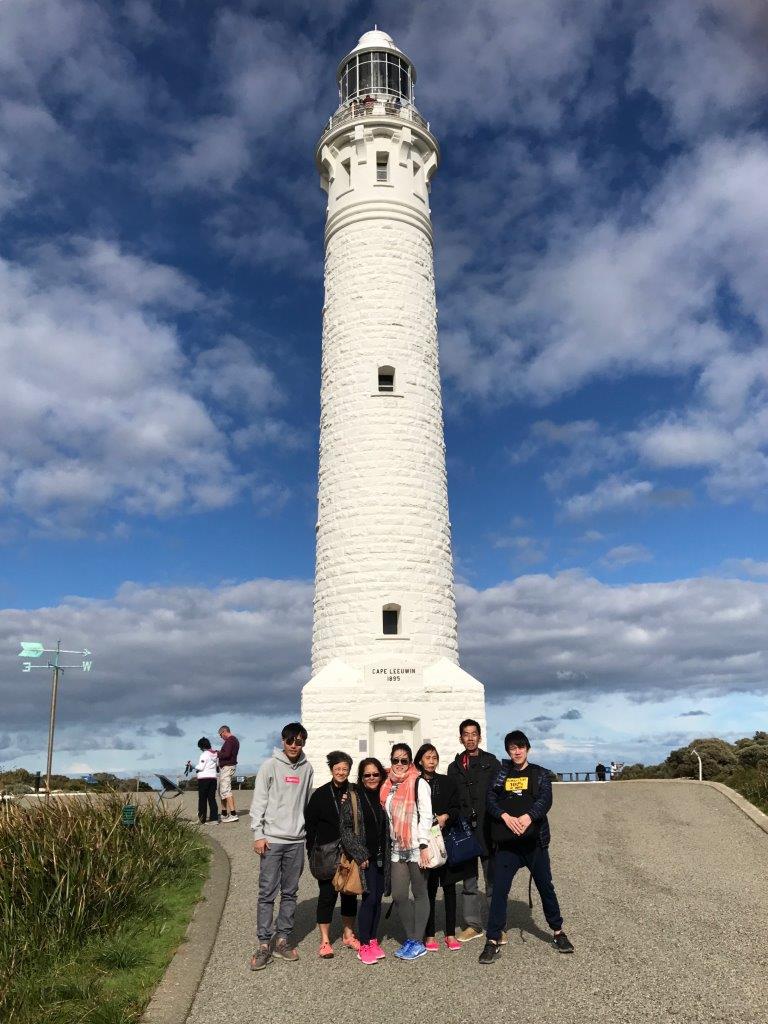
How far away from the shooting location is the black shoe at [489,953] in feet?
23.6

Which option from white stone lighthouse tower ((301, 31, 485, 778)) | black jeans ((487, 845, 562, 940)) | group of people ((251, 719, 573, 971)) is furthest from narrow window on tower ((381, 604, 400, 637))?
black jeans ((487, 845, 562, 940))

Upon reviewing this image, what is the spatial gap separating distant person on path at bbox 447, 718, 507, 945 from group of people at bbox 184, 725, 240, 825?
26.6 feet

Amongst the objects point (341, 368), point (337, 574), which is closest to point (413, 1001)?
point (337, 574)

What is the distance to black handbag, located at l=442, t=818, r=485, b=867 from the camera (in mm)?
7625

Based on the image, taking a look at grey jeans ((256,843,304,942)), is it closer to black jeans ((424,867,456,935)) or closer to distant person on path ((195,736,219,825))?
black jeans ((424,867,456,935))

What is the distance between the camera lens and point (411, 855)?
750 centimetres

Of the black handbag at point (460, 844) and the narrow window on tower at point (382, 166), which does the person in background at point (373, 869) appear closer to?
the black handbag at point (460, 844)

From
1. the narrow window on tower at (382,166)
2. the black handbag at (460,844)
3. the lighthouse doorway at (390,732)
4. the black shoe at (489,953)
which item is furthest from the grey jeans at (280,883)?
the narrow window on tower at (382,166)

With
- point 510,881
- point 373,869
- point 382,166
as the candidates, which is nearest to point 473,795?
point 510,881

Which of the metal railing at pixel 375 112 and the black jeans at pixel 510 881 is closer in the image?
the black jeans at pixel 510 881

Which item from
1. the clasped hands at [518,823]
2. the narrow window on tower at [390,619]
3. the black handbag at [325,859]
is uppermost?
the narrow window on tower at [390,619]

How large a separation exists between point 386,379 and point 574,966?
631 inches

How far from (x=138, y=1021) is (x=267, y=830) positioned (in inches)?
79.4

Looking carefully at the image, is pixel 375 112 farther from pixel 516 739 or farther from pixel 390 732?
pixel 516 739
